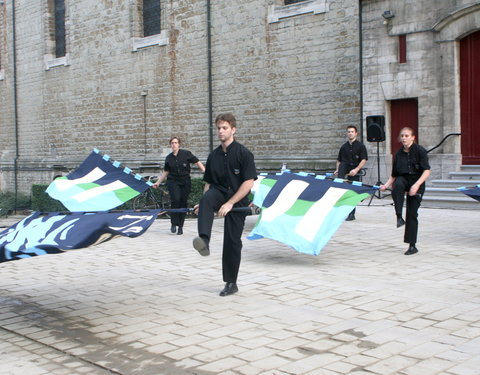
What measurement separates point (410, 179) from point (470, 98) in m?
7.76

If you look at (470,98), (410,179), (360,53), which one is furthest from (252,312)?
(360,53)

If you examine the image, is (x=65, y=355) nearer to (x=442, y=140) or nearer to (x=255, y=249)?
(x=255, y=249)

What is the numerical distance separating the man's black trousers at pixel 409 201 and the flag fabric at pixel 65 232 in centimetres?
416

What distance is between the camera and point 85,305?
268 inches

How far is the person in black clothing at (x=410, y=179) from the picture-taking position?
917cm

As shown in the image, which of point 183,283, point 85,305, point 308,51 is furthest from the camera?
point 308,51

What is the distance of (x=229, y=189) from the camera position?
7.00 metres

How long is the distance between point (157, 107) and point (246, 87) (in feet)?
15.8

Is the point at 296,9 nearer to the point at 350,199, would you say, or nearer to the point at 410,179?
the point at 410,179

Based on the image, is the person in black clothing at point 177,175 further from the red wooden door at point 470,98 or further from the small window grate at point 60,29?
the small window grate at point 60,29

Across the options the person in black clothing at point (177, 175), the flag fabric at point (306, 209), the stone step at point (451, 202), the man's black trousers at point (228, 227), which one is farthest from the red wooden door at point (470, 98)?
the man's black trousers at point (228, 227)

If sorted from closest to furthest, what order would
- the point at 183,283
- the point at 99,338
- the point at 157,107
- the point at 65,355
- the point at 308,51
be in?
the point at 65,355 → the point at 99,338 → the point at 183,283 → the point at 308,51 → the point at 157,107

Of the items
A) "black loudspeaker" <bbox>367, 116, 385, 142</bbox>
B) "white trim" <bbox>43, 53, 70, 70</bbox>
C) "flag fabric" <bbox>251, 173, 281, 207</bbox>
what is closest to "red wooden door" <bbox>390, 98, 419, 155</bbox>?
"black loudspeaker" <bbox>367, 116, 385, 142</bbox>

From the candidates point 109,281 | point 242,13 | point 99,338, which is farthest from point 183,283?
point 242,13
